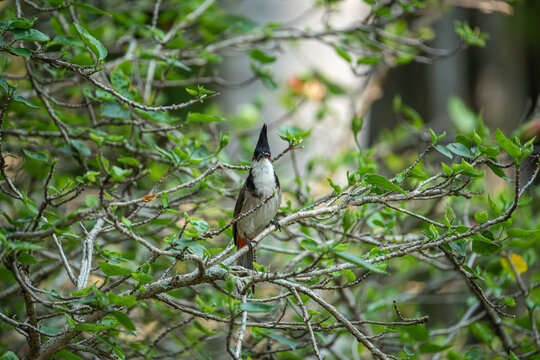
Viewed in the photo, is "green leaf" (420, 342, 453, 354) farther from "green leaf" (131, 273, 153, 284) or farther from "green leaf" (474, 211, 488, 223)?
"green leaf" (131, 273, 153, 284)

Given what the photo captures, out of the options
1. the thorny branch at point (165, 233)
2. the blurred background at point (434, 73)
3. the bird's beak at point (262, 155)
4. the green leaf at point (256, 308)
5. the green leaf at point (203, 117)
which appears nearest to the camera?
the green leaf at point (256, 308)

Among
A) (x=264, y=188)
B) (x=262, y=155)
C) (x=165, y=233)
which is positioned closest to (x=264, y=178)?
(x=264, y=188)

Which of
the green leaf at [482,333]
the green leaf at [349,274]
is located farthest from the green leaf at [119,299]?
the green leaf at [482,333]

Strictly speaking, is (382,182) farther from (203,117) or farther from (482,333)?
(482,333)

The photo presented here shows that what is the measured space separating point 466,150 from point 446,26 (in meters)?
4.11

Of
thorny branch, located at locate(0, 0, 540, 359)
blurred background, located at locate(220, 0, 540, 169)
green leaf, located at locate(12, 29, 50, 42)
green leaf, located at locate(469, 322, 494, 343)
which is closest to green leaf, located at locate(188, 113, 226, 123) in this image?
thorny branch, located at locate(0, 0, 540, 359)

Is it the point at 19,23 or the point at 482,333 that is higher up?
the point at 19,23

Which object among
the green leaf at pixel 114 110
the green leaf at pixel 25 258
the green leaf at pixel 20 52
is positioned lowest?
the green leaf at pixel 25 258

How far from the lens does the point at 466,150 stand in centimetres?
178

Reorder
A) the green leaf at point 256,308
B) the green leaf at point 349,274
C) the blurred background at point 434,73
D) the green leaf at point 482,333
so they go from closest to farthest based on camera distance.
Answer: the green leaf at point 256,308 → the green leaf at point 349,274 → the green leaf at point 482,333 → the blurred background at point 434,73

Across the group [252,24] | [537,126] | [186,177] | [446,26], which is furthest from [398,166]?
[446,26]

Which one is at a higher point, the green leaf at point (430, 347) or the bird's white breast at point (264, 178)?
the bird's white breast at point (264, 178)

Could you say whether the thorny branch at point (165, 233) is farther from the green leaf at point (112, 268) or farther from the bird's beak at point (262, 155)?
the bird's beak at point (262, 155)

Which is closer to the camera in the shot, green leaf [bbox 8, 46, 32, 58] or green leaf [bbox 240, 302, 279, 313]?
green leaf [bbox 240, 302, 279, 313]
